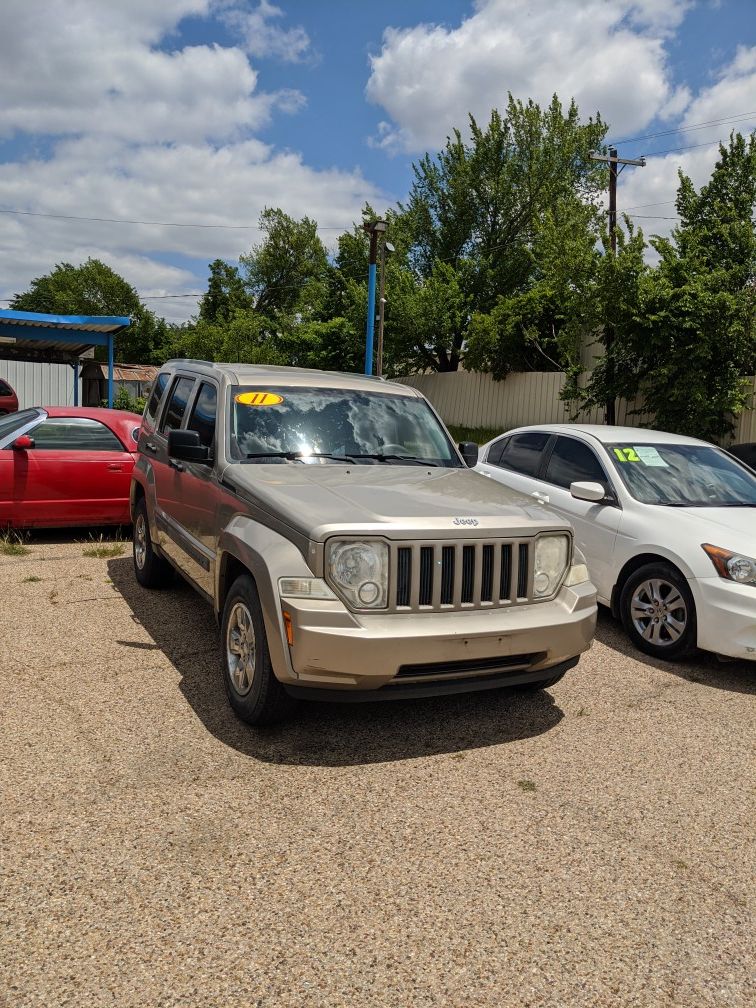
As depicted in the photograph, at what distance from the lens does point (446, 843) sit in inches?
117

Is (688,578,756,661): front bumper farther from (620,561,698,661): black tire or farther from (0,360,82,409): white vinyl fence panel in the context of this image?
(0,360,82,409): white vinyl fence panel

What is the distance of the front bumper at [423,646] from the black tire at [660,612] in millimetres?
1614

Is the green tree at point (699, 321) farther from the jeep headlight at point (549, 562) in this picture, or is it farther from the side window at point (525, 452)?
the jeep headlight at point (549, 562)

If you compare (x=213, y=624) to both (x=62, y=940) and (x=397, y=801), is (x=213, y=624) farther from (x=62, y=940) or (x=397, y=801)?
(x=62, y=940)

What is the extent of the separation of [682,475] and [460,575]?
335 cm

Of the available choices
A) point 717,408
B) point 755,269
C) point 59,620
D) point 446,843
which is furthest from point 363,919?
point 755,269

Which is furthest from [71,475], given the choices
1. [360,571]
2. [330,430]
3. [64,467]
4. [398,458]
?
[360,571]

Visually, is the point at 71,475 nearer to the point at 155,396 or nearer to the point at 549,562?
the point at 155,396

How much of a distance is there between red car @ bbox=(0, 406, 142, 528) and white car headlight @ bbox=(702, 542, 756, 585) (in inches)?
236

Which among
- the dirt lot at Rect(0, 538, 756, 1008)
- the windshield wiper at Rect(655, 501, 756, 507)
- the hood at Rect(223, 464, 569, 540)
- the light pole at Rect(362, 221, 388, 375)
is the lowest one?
the dirt lot at Rect(0, 538, 756, 1008)

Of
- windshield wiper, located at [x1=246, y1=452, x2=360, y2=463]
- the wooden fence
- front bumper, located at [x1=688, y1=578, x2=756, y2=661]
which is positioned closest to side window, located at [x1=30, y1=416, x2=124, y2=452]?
windshield wiper, located at [x1=246, y1=452, x2=360, y2=463]

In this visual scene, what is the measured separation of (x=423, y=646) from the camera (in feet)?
11.2

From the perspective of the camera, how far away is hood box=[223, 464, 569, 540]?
354 cm

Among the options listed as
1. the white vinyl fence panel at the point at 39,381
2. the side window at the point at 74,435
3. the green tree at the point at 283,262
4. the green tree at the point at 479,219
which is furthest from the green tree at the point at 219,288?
the side window at the point at 74,435
